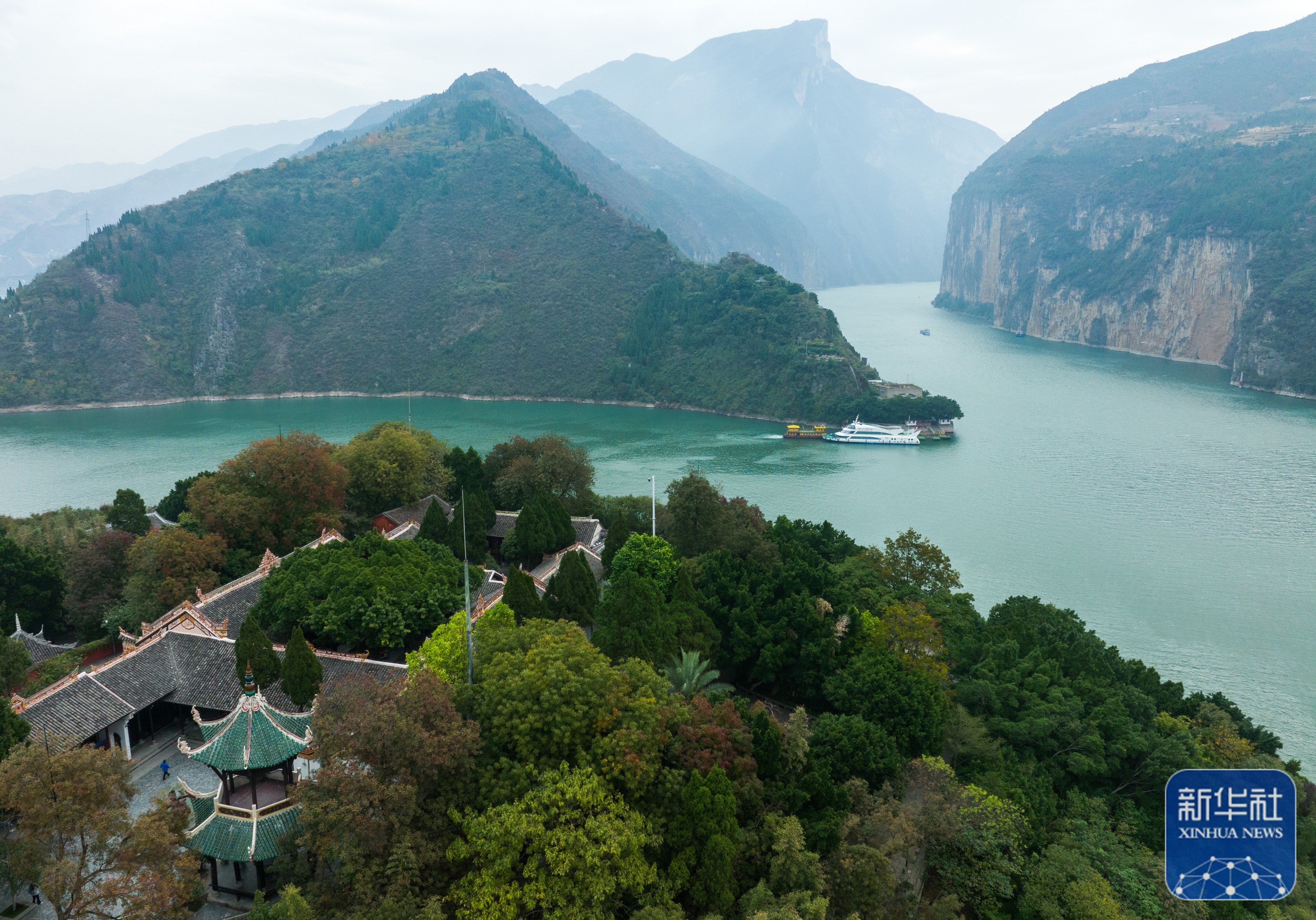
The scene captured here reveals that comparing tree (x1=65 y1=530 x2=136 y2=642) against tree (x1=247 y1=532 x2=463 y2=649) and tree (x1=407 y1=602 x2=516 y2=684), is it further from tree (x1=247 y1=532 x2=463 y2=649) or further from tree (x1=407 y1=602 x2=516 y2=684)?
tree (x1=407 y1=602 x2=516 y2=684)

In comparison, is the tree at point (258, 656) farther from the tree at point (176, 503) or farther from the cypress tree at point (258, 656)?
the tree at point (176, 503)

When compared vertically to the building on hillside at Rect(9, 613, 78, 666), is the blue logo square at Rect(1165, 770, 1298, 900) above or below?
above

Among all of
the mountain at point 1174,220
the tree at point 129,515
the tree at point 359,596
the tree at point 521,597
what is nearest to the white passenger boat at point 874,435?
the mountain at point 1174,220

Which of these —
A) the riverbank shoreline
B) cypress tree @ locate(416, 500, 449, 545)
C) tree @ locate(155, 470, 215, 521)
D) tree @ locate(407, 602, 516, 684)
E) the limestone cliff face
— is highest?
the limestone cliff face

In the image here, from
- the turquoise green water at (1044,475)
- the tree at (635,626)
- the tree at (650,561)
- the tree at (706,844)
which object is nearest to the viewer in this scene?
the tree at (706,844)

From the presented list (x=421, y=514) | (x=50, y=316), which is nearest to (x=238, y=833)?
(x=421, y=514)

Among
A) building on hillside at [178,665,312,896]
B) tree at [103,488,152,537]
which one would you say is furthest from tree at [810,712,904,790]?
tree at [103,488,152,537]
